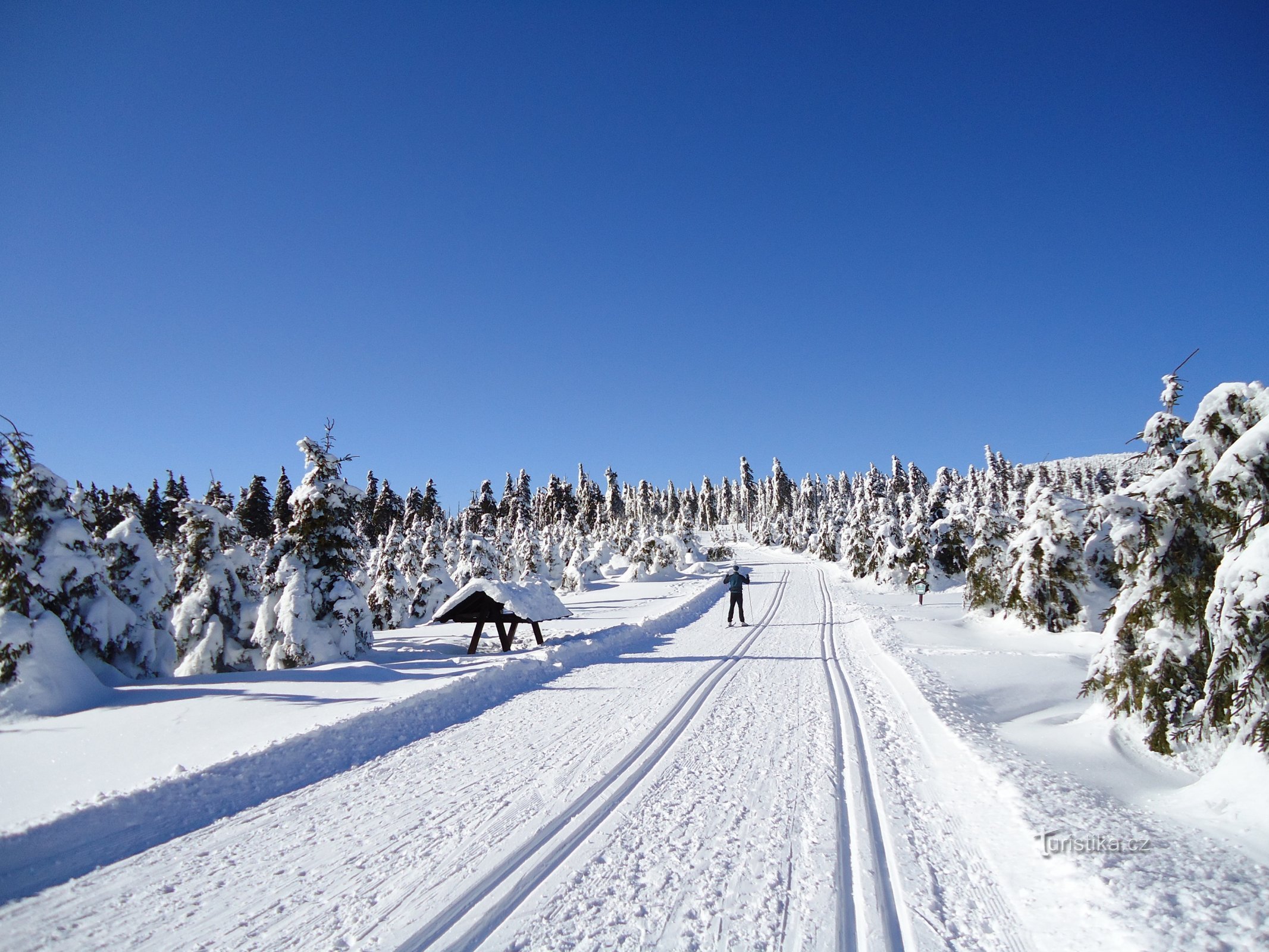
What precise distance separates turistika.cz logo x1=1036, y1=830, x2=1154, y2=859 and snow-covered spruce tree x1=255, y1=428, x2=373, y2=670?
14866 mm

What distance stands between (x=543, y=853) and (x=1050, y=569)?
1606 cm

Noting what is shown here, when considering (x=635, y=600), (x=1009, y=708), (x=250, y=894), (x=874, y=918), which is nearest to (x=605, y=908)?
(x=874, y=918)

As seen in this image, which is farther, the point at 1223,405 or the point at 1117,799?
the point at 1223,405

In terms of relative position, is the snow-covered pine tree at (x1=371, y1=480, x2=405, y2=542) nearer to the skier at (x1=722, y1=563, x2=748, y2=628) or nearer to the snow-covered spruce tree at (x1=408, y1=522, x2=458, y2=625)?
the snow-covered spruce tree at (x1=408, y1=522, x2=458, y2=625)

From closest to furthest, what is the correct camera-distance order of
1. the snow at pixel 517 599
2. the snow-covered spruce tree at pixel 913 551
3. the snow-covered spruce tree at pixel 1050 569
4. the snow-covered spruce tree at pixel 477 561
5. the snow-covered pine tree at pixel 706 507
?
the snow at pixel 517 599 → the snow-covered spruce tree at pixel 1050 569 → the snow-covered spruce tree at pixel 913 551 → the snow-covered spruce tree at pixel 477 561 → the snow-covered pine tree at pixel 706 507

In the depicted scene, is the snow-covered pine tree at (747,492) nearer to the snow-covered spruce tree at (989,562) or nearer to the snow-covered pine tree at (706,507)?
the snow-covered pine tree at (706,507)

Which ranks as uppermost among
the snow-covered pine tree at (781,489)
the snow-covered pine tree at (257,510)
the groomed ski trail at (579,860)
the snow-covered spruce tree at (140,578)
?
the snow-covered pine tree at (781,489)

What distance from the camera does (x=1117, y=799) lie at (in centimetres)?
537

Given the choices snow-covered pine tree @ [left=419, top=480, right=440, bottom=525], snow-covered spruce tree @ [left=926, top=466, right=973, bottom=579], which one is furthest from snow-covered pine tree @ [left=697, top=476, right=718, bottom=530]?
snow-covered spruce tree @ [left=926, top=466, right=973, bottom=579]

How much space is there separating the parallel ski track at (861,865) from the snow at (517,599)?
8234mm

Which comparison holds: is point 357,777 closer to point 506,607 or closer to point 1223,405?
point 506,607

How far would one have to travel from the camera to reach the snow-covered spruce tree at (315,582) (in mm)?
14664

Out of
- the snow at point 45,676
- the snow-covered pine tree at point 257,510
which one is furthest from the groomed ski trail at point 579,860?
the snow-covered pine tree at point 257,510

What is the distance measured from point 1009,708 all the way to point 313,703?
1080 centimetres
